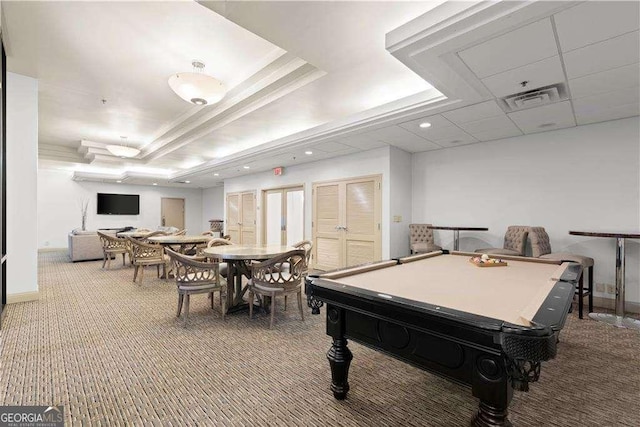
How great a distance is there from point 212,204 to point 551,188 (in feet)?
39.1

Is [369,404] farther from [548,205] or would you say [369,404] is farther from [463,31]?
[548,205]

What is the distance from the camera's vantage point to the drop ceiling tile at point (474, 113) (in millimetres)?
3418

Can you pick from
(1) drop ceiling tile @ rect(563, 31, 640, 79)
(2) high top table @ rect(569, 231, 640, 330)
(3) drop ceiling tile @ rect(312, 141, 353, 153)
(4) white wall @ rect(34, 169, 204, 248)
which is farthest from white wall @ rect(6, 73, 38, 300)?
(4) white wall @ rect(34, 169, 204, 248)

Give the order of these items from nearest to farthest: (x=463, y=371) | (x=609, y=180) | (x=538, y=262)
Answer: (x=463, y=371)
(x=538, y=262)
(x=609, y=180)

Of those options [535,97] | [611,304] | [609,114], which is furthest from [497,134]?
[611,304]

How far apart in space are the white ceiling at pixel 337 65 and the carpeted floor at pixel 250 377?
8.11 ft

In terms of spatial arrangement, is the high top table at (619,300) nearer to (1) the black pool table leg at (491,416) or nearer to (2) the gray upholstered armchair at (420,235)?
(2) the gray upholstered armchair at (420,235)

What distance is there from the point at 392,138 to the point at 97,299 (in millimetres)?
4993

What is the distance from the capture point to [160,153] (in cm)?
749

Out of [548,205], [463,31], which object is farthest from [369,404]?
[548,205]

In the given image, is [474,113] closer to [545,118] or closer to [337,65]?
[545,118]

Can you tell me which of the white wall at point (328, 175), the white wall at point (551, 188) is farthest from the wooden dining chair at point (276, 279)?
the white wall at point (551, 188)

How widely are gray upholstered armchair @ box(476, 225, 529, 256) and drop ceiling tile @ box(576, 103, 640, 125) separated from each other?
5.16 ft

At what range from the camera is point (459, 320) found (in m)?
1.24
